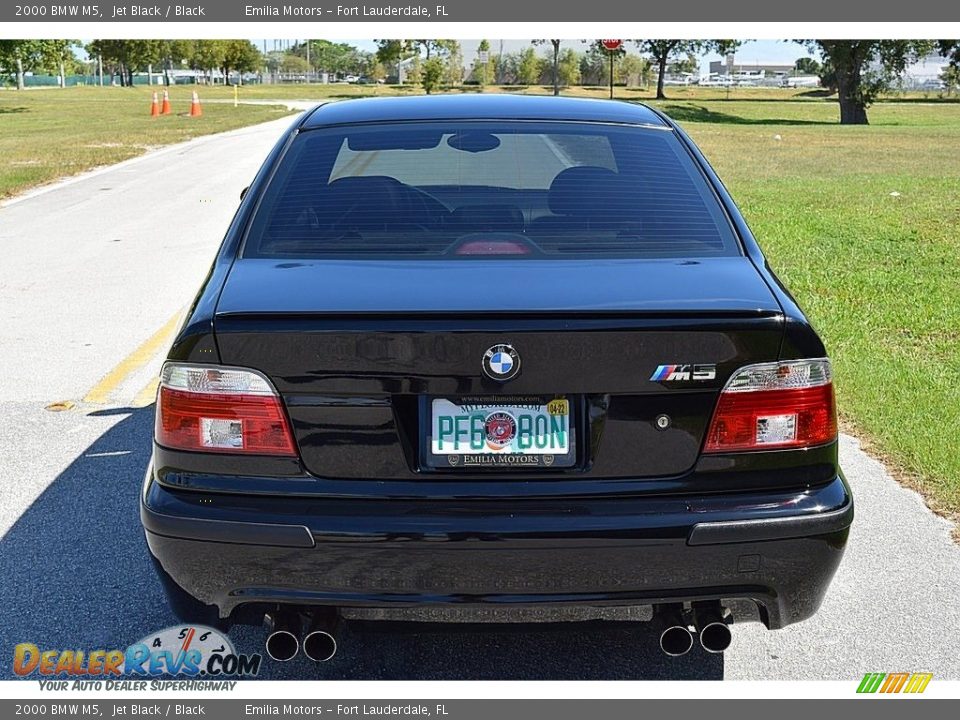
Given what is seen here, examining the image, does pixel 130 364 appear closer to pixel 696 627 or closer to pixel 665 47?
pixel 696 627

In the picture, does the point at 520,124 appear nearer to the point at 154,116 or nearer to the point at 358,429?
the point at 358,429

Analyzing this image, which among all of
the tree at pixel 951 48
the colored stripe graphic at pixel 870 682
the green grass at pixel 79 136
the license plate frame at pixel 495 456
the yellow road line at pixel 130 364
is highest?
the tree at pixel 951 48

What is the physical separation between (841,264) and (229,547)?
9.04 m

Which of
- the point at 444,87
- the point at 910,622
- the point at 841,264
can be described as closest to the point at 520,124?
the point at 910,622

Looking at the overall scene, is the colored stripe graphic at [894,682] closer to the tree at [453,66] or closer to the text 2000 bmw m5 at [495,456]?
the text 2000 bmw m5 at [495,456]

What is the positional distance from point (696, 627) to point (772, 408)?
23.6 inches

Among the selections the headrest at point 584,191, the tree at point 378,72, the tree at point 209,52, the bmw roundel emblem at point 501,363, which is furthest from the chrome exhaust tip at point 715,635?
the tree at point 378,72

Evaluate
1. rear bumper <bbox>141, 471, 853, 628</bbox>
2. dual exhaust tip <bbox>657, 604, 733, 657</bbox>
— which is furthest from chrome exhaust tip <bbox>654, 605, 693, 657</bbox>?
rear bumper <bbox>141, 471, 853, 628</bbox>

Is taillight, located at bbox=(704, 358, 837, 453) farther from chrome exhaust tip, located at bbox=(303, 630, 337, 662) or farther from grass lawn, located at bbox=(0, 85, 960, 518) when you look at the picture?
grass lawn, located at bbox=(0, 85, 960, 518)

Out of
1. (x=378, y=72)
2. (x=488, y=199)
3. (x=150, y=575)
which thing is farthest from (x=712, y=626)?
(x=378, y=72)

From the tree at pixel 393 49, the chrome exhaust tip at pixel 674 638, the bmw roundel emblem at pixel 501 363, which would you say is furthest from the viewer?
the tree at pixel 393 49

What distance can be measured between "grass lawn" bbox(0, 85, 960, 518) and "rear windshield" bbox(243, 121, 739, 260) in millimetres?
2003

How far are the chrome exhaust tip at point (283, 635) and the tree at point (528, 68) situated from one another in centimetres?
9127

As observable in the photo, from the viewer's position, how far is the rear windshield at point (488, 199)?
11.2ft
